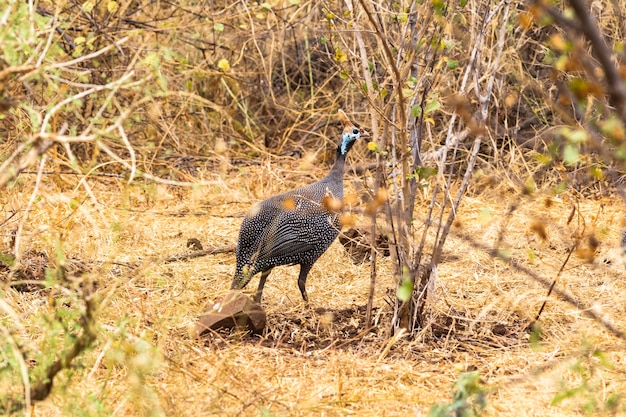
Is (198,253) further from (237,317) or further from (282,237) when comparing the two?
(237,317)

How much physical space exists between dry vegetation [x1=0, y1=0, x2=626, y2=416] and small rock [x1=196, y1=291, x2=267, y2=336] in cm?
9

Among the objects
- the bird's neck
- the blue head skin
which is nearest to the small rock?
the bird's neck

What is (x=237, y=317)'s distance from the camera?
12.9ft

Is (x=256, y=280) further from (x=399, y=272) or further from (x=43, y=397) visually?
(x=43, y=397)

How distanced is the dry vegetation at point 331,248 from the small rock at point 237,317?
9 cm

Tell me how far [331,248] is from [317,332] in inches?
60.1

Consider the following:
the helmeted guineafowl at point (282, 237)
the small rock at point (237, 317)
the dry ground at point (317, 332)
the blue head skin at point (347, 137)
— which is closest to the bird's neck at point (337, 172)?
the blue head skin at point (347, 137)

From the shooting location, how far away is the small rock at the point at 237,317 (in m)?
3.90

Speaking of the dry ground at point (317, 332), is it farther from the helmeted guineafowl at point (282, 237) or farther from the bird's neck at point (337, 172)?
the bird's neck at point (337, 172)

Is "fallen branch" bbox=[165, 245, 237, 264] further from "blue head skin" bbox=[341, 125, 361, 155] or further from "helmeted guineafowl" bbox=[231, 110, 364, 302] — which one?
"blue head skin" bbox=[341, 125, 361, 155]

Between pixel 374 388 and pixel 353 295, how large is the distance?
1449 mm

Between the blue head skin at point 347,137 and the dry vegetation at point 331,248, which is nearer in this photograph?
the dry vegetation at point 331,248

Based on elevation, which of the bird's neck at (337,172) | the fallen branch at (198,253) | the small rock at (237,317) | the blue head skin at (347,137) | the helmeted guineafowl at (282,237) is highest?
the blue head skin at (347,137)

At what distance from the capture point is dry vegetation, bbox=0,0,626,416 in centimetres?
244
